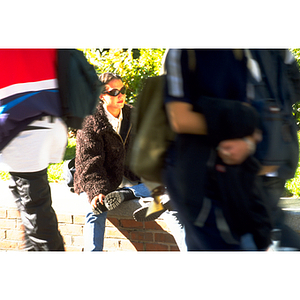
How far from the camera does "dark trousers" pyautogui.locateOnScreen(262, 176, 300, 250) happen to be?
5.94ft

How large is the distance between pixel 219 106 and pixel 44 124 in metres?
1.10

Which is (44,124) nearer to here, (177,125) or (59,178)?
(177,125)

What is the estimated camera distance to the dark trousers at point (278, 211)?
1.81 meters

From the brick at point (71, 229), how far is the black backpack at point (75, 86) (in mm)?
1215

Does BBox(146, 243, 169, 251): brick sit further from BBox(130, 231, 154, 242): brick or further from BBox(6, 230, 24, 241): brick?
BBox(6, 230, 24, 241): brick

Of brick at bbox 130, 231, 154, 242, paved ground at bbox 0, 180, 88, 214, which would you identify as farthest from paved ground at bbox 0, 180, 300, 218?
brick at bbox 130, 231, 154, 242

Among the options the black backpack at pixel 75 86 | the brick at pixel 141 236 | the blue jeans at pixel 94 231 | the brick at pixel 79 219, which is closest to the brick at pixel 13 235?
the brick at pixel 79 219

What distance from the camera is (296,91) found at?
75.4 inches

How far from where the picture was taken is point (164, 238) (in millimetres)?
3125

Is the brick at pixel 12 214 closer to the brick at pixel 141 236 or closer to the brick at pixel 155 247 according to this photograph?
the brick at pixel 141 236

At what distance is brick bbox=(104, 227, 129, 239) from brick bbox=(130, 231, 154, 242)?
0.06 metres

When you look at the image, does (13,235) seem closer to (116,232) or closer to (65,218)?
(65,218)

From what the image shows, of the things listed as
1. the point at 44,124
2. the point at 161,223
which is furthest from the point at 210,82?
the point at 161,223

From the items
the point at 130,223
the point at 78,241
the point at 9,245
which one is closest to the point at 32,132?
the point at 130,223
